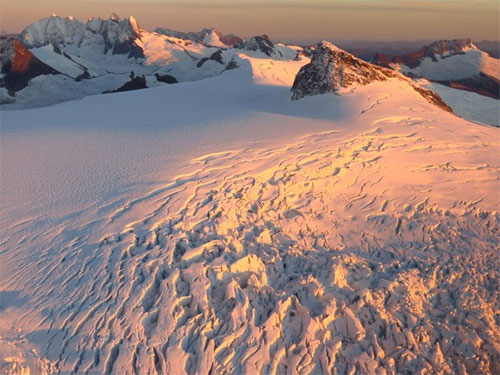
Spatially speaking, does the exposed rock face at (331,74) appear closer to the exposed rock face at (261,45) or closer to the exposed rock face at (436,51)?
the exposed rock face at (261,45)

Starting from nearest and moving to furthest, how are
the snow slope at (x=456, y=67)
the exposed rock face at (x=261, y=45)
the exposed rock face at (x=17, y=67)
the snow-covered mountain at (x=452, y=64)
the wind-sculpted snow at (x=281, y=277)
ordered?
the wind-sculpted snow at (x=281, y=277) < the exposed rock face at (x=17, y=67) < the exposed rock face at (x=261, y=45) < the snow-covered mountain at (x=452, y=64) < the snow slope at (x=456, y=67)

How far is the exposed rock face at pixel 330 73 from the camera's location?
66.2 feet

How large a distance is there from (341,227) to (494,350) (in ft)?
14.6

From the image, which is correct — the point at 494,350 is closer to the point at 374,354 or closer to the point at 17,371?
the point at 374,354

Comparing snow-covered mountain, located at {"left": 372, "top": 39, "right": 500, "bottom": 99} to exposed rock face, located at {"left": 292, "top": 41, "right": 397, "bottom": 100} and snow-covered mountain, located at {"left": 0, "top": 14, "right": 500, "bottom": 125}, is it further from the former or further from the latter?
exposed rock face, located at {"left": 292, "top": 41, "right": 397, "bottom": 100}

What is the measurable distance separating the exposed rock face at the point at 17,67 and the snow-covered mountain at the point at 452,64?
77384 mm

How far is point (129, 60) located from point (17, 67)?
6715 centimetres

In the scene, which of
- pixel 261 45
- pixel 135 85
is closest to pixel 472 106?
pixel 135 85

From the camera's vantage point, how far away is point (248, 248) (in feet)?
32.4

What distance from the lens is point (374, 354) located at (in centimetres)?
852

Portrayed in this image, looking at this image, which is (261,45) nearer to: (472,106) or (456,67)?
(456,67)

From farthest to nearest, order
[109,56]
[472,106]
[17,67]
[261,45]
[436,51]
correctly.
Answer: [109,56] < [436,51] < [261,45] < [17,67] < [472,106]

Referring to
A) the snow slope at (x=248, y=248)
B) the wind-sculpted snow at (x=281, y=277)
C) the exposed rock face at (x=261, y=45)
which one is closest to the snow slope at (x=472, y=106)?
the snow slope at (x=248, y=248)

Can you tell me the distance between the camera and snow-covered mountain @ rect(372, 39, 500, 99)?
107000mm
